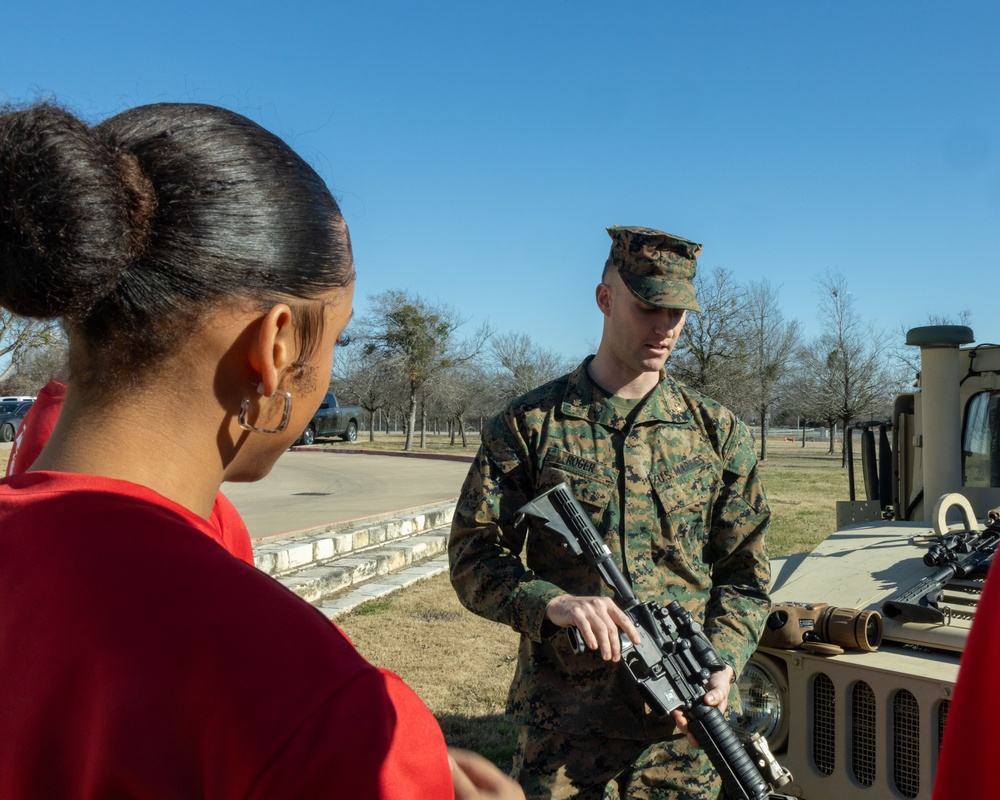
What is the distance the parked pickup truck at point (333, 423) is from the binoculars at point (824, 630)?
24.5 meters

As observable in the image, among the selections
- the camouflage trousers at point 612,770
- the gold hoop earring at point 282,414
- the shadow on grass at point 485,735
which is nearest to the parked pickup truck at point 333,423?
the shadow on grass at point 485,735

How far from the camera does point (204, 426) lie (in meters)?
0.98

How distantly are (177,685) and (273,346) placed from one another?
1.24 ft

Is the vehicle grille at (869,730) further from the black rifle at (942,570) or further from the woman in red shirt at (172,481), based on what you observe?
the woman in red shirt at (172,481)

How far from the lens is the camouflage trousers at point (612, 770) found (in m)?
2.33

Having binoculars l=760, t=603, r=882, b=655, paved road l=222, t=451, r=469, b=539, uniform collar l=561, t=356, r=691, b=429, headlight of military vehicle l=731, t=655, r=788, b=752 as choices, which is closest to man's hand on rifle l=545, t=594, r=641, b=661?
uniform collar l=561, t=356, r=691, b=429

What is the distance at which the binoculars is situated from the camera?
3.09 metres

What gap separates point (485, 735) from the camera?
489 centimetres

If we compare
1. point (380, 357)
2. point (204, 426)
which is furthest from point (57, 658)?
point (380, 357)

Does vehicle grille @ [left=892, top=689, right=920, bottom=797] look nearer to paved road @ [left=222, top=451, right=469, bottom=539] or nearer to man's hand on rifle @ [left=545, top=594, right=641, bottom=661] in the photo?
man's hand on rifle @ [left=545, top=594, right=641, bottom=661]

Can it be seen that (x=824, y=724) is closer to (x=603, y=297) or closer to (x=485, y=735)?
(x=603, y=297)

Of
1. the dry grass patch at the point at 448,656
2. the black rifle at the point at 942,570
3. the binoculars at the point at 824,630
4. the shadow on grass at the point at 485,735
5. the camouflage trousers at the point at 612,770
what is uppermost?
the black rifle at the point at 942,570

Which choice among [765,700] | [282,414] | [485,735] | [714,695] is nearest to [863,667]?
[765,700]

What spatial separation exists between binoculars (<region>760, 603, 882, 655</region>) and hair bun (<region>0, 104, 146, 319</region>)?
270cm
